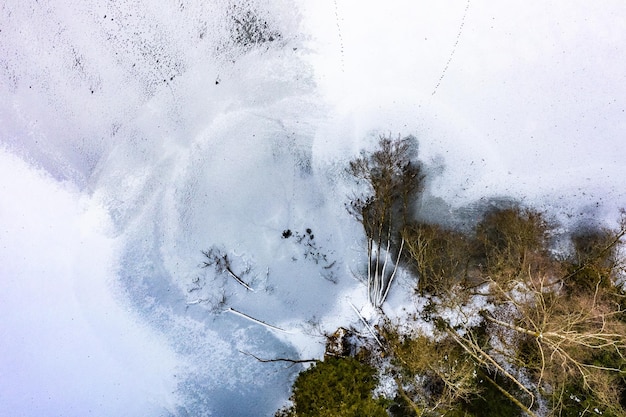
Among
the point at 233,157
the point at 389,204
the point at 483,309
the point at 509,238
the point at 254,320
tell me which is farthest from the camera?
the point at 233,157

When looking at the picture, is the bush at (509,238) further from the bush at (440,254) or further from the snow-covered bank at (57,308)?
the snow-covered bank at (57,308)

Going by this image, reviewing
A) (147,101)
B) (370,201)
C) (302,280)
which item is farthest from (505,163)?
(147,101)

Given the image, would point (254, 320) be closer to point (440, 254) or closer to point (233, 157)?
point (233, 157)

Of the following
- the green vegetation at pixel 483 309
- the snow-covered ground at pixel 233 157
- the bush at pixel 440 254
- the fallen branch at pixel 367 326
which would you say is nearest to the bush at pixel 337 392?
the green vegetation at pixel 483 309

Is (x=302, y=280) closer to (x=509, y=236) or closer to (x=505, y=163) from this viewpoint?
(x=509, y=236)

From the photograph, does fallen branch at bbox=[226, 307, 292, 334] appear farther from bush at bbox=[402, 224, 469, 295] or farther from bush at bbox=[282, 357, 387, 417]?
bush at bbox=[402, 224, 469, 295]

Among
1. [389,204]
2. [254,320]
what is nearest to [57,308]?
[254,320]

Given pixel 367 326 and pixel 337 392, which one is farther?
pixel 367 326
